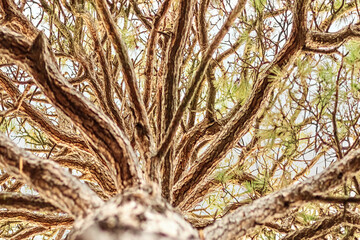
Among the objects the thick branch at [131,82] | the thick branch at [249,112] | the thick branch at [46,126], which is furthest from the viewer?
the thick branch at [46,126]

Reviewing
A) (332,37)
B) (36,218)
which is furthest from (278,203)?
(36,218)

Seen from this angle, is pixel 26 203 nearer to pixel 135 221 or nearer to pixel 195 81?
pixel 135 221

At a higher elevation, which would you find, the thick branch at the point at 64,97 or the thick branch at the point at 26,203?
the thick branch at the point at 64,97

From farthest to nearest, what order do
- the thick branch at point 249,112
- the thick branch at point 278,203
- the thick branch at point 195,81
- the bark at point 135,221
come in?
the thick branch at point 249,112 < the thick branch at point 195,81 < the thick branch at point 278,203 < the bark at point 135,221

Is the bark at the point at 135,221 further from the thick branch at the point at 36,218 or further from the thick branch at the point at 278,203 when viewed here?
the thick branch at the point at 36,218

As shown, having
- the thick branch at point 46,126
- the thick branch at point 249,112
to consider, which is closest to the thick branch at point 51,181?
the thick branch at point 249,112

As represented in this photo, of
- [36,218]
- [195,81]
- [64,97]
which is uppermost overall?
[195,81]

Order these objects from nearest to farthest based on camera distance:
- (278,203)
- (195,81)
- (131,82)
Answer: (278,203) < (195,81) < (131,82)

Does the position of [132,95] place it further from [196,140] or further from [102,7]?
[196,140]

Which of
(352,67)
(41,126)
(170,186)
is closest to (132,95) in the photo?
(170,186)

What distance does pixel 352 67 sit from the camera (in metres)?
0.85

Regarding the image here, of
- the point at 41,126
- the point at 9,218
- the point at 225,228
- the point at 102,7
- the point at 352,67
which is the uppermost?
the point at 102,7

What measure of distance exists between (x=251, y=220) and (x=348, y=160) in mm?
216

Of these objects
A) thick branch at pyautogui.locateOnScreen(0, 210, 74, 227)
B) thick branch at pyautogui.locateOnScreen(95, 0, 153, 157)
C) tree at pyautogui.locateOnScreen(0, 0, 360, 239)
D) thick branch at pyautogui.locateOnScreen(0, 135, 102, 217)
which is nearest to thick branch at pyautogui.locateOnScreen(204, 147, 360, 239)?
tree at pyautogui.locateOnScreen(0, 0, 360, 239)
